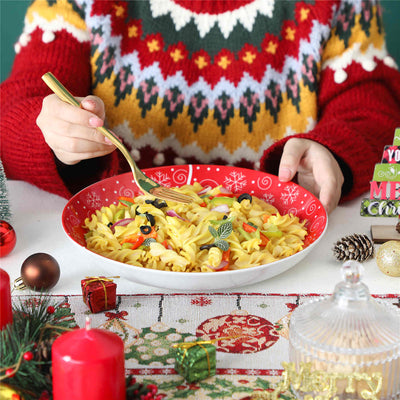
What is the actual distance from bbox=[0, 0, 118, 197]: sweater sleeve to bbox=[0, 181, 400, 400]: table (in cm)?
16

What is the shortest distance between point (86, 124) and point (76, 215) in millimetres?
171

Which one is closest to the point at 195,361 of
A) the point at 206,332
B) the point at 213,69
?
the point at 206,332

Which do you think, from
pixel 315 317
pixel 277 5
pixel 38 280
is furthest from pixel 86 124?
pixel 277 5

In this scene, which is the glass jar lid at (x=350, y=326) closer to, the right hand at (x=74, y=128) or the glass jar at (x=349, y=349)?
the glass jar at (x=349, y=349)

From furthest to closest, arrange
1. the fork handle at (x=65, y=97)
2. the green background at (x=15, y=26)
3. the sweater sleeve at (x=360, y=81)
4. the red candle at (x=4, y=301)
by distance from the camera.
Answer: the green background at (x=15, y=26) → the sweater sleeve at (x=360, y=81) → the fork handle at (x=65, y=97) → the red candle at (x=4, y=301)

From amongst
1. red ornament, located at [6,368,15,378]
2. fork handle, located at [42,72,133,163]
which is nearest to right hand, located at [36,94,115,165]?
fork handle, located at [42,72,133,163]

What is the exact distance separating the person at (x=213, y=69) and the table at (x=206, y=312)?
45 centimetres

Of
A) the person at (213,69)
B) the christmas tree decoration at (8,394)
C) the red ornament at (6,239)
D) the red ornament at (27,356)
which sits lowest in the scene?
the christmas tree decoration at (8,394)

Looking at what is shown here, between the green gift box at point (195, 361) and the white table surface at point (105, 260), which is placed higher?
the white table surface at point (105, 260)

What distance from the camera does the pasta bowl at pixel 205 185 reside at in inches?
30.8

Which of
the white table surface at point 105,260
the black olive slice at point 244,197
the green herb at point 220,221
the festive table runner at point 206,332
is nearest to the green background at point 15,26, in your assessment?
the white table surface at point 105,260

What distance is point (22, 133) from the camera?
122 cm

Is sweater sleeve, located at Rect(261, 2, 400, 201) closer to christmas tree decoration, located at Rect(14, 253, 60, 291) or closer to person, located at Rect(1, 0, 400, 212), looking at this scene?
person, located at Rect(1, 0, 400, 212)

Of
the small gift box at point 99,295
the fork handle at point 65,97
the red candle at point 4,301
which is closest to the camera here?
the red candle at point 4,301
